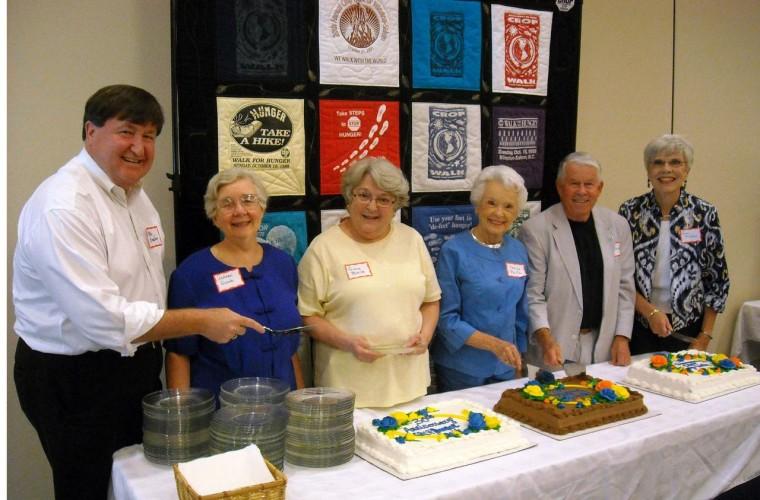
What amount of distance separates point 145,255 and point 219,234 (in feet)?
1.84

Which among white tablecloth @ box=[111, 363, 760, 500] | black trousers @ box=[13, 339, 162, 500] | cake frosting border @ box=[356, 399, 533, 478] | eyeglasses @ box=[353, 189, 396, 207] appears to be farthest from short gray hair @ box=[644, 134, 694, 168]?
black trousers @ box=[13, 339, 162, 500]

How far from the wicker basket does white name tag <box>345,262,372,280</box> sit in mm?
934

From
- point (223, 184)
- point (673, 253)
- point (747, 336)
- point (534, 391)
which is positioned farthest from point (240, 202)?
point (747, 336)

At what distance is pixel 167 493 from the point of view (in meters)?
1.53

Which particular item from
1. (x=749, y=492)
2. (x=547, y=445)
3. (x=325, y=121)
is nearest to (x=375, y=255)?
(x=325, y=121)

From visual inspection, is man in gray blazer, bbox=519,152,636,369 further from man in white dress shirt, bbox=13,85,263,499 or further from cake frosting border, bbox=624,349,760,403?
man in white dress shirt, bbox=13,85,263,499

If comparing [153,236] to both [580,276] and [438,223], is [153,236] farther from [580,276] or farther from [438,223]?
[580,276]

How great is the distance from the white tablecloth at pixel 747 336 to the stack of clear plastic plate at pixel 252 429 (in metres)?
4.06

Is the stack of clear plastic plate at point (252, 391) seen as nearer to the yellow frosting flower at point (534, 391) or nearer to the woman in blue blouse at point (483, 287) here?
the yellow frosting flower at point (534, 391)

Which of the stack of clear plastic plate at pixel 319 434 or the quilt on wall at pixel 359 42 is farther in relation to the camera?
the quilt on wall at pixel 359 42

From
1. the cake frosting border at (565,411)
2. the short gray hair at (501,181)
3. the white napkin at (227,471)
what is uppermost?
the short gray hair at (501,181)

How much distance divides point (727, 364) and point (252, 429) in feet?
5.96

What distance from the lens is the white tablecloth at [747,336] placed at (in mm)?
4652

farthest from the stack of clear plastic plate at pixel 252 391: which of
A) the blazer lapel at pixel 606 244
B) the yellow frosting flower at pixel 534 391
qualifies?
the blazer lapel at pixel 606 244
